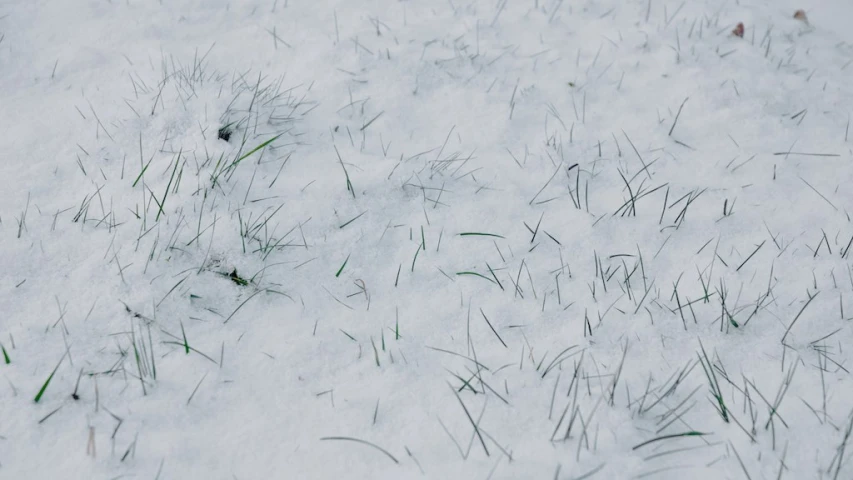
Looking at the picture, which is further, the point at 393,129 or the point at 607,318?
the point at 393,129

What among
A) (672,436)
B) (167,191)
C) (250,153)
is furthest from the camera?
(250,153)

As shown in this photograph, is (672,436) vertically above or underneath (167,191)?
underneath

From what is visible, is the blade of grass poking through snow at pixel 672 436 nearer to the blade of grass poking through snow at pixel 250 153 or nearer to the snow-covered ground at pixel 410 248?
the snow-covered ground at pixel 410 248

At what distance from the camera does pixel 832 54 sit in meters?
3.72

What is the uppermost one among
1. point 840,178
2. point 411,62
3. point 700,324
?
point 411,62

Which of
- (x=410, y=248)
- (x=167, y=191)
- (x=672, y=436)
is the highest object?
(x=167, y=191)

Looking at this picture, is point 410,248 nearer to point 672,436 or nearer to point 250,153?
point 250,153

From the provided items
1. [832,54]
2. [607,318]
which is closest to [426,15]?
[607,318]

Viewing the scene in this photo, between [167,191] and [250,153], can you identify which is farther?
[250,153]

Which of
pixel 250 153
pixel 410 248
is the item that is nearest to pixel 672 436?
pixel 410 248

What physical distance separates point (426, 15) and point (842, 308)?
2627mm

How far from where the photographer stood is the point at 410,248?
2303 mm

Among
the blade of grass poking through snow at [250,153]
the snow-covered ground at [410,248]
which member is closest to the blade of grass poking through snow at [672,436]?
the snow-covered ground at [410,248]

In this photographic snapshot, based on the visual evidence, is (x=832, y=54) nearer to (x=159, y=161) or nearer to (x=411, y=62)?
(x=411, y=62)
